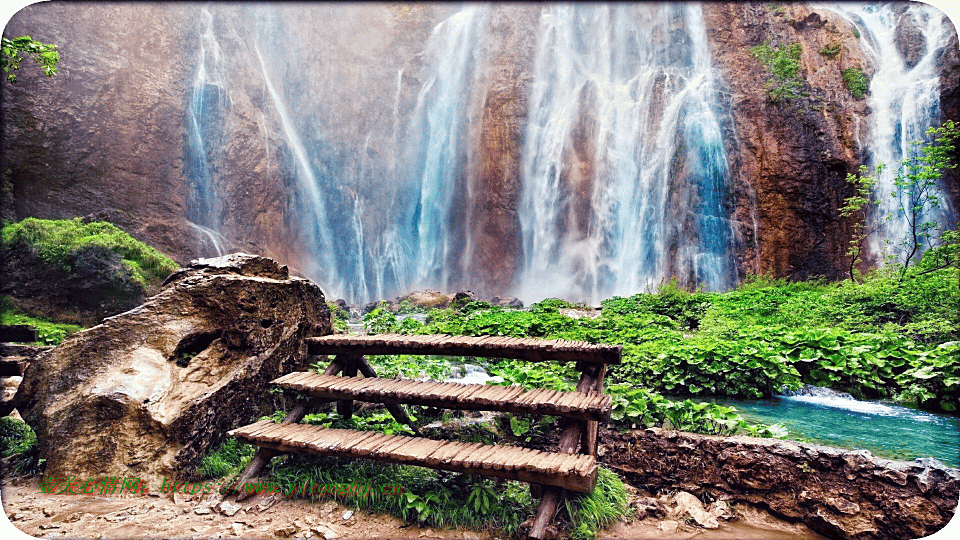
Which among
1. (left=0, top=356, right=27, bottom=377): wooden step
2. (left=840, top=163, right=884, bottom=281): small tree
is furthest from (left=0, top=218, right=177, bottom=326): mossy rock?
(left=840, top=163, right=884, bottom=281): small tree

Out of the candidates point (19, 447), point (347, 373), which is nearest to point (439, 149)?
point (347, 373)

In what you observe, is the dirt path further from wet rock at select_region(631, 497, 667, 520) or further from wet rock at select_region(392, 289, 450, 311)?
wet rock at select_region(392, 289, 450, 311)

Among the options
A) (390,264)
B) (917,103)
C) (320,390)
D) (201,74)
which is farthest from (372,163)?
(320,390)

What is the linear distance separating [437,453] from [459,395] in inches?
14.9

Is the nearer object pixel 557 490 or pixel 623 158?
pixel 557 490

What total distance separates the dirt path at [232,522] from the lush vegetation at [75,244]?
8252 millimetres

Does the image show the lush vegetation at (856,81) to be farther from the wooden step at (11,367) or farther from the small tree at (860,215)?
the wooden step at (11,367)

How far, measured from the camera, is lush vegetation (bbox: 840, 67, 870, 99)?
14844 millimetres

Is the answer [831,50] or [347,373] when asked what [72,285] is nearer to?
[347,373]

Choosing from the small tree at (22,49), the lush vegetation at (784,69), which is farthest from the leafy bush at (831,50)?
the small tree at (22,49)

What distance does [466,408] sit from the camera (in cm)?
287

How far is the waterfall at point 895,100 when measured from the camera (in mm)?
12680

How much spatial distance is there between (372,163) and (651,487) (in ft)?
66.3

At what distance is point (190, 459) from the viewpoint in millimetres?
3020
